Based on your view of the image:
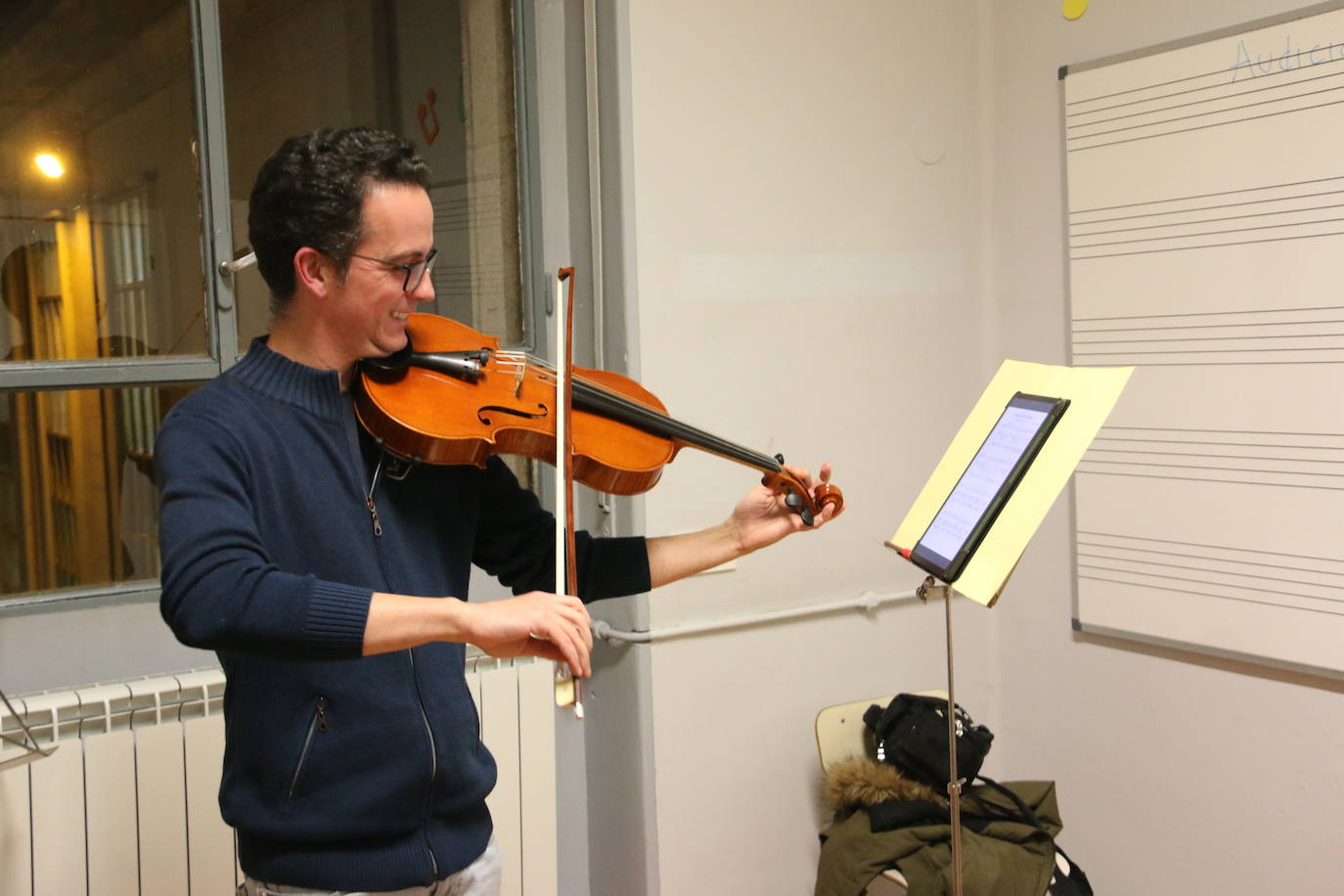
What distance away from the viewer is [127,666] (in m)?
1.91

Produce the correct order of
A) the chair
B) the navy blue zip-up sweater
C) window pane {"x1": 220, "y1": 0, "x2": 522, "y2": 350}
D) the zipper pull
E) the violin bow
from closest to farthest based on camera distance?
the violin bow → the navy blue zip-up sweater → the zipper pull → window pane {"x1": 220, "y1": 0, "x2": 522, "y2": 350} → the chair

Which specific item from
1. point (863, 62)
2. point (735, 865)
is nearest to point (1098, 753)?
point (735, 865)

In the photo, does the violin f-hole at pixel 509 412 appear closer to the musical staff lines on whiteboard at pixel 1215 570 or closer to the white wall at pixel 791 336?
the white wall at pixel 791 336

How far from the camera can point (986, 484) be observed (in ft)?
5.22

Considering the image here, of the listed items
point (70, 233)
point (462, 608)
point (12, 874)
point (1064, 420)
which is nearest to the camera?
point (462, 608)

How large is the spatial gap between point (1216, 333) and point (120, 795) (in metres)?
2.19

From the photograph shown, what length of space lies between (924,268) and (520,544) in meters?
1.53

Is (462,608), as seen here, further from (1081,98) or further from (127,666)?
(1081,98)

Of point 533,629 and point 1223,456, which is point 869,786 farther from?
point 533,629

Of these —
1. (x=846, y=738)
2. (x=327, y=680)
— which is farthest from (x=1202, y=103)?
(x=327, y=680)

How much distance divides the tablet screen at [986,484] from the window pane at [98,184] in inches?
51.0

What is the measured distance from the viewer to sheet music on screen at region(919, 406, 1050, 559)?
1563 millimetres

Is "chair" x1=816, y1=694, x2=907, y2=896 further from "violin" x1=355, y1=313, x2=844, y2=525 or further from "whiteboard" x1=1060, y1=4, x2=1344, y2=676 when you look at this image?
"violin" x1=355, y1=313, x2=844, y2=525

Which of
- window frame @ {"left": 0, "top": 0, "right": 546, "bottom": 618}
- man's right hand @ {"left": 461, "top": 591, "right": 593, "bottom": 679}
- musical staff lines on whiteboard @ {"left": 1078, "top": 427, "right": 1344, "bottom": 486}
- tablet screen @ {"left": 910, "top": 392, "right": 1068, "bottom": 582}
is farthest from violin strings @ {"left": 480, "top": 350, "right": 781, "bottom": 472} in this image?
musical staff lines on whiteboard @ {"left": 1078, "top": 427, "right": 1344, "bottom": 486}
